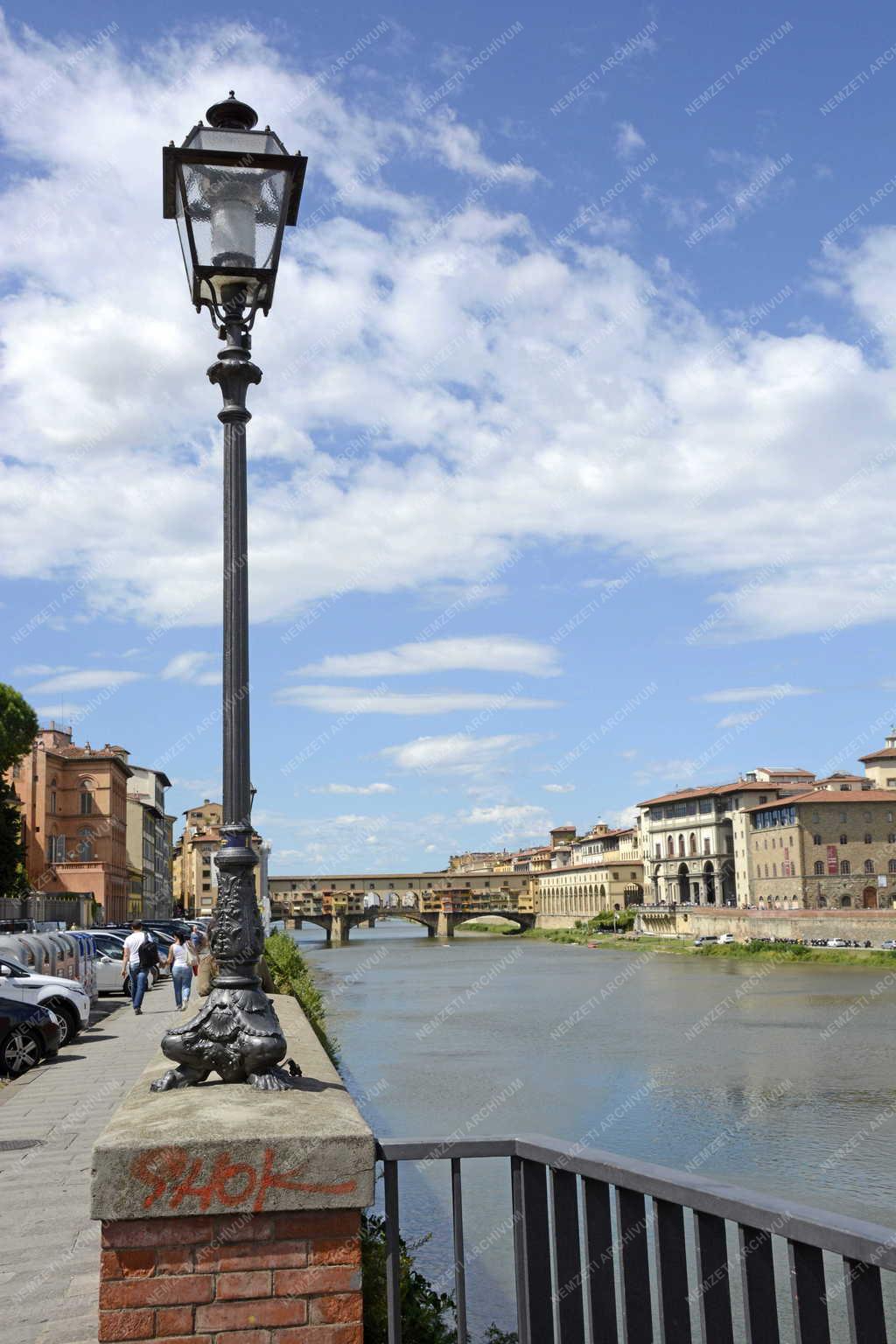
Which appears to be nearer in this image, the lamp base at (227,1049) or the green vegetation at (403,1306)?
the lamp base at (227,1049)

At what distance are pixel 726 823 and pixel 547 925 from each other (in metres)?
35.8

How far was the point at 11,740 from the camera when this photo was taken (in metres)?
53.4

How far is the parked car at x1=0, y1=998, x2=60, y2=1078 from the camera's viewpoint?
16.7m

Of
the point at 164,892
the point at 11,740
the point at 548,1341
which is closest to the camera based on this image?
the point at 548,1341

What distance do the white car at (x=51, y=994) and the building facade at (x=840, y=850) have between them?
82.0 meters

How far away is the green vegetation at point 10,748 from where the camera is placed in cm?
5325

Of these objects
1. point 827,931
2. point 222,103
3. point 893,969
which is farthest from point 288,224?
point 827,931

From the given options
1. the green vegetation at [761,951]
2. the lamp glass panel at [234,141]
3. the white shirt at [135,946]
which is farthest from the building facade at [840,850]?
the lamp glass panel at [234,141]

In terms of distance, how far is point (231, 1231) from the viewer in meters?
3.54

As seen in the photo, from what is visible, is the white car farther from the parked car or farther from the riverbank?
the riverbank

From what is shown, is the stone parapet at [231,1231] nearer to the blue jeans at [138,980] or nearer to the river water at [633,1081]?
the river water at [633,1081]

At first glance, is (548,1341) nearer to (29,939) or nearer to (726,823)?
(29,939)

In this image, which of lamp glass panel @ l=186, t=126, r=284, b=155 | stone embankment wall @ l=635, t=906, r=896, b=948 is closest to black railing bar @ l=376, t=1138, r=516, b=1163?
lamp glass panel @ l=186, t=126, r=284, b=155

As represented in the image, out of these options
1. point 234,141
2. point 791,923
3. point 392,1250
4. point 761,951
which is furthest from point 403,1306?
point 791,923
